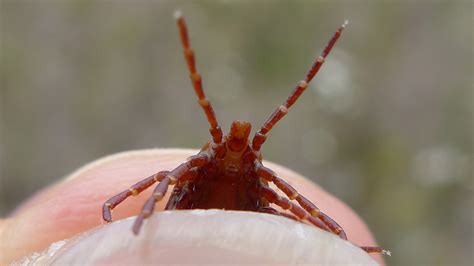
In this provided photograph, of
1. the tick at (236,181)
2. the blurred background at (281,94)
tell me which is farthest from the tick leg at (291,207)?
the blurred background at (281,94)

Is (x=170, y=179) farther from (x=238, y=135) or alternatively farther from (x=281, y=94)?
(x=281, y=94)

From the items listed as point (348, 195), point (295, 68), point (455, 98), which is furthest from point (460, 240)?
point (295, 68)

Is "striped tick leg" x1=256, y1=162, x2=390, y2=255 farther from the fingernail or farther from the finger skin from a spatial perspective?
the finger skin

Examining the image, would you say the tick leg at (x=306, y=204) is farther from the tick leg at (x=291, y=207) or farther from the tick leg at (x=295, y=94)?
the tick leg at (x=295, y=94)

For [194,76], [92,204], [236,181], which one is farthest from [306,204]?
[92,204]

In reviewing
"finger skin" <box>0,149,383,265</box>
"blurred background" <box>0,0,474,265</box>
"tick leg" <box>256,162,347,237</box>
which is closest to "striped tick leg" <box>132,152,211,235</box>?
"tick leg" <box>256,162,347,237</box>
